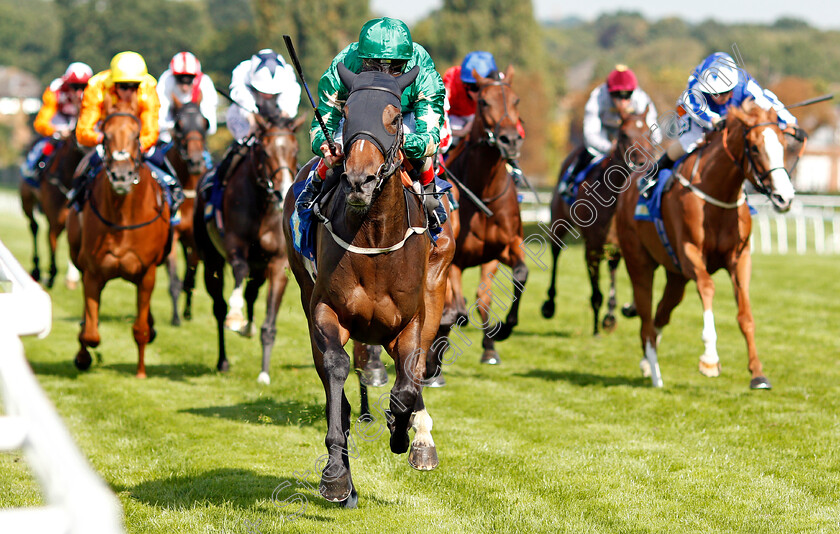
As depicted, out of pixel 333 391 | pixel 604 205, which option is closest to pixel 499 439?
pixel 333 391

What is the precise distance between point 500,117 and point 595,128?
120 inches

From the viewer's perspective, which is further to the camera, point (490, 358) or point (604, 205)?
point (604, 205)

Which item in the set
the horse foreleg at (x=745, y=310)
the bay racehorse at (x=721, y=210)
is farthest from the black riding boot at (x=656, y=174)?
the horse foreleg at (x=745, y=310)

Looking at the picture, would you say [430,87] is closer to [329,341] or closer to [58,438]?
[329,341]

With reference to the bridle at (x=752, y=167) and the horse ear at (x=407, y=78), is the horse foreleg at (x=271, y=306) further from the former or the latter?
the horse ear at (x=407, y=78)

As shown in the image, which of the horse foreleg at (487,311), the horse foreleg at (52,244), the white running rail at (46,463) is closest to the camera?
the white running rail at (46,463)

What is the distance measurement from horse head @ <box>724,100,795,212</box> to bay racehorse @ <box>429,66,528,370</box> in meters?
1.82

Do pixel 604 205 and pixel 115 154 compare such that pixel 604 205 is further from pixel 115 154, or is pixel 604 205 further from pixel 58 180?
pixel 58 180

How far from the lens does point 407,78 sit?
4527 millimetres

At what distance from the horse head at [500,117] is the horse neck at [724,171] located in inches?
58.1

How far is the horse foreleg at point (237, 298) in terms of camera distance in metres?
7.98

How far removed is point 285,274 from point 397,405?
385 cm

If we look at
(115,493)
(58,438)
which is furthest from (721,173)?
(58,438)

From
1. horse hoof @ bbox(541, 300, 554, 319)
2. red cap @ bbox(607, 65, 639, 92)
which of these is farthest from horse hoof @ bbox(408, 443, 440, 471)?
red cap @ bbox(607, 65, 639, 92)
